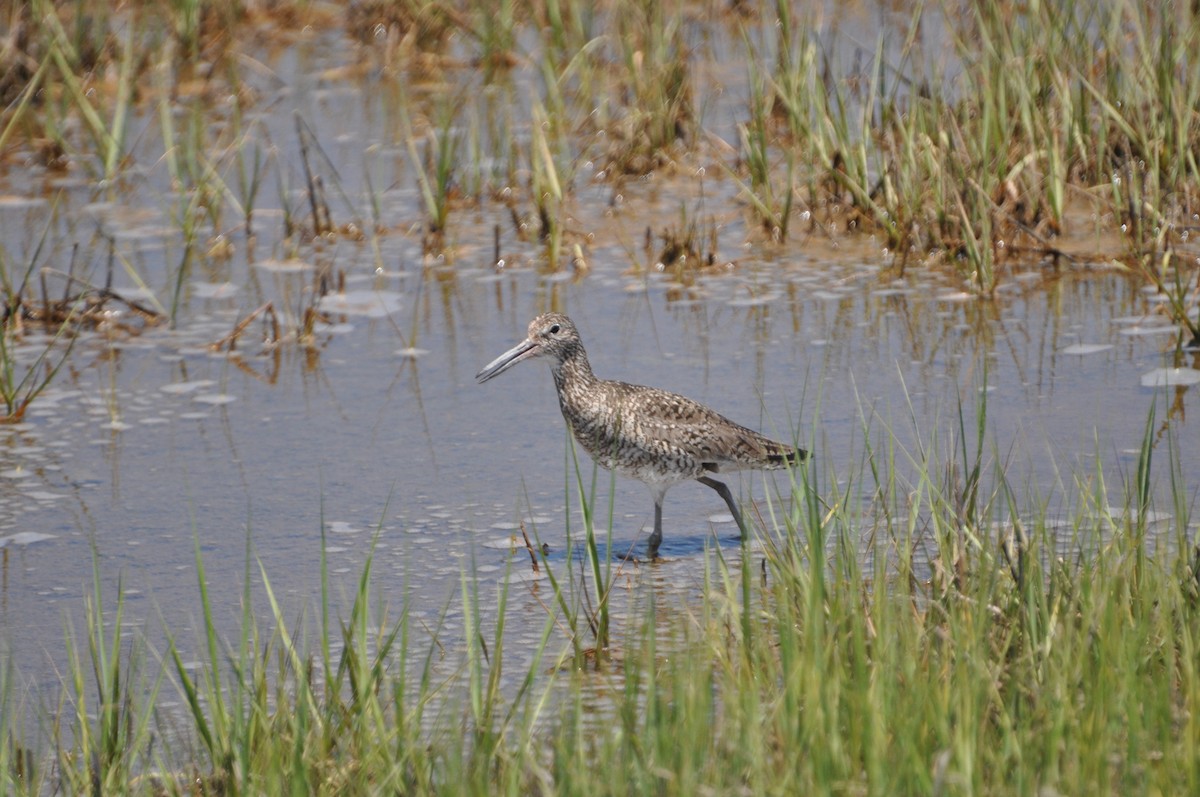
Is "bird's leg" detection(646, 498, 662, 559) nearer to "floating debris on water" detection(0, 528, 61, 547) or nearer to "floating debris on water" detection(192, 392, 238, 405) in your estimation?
"floating debris on water" detection(0, 528, 61, 547)

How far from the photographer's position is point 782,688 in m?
3.91

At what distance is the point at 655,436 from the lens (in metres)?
5.84

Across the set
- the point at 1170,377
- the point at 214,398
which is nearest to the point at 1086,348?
the point at 1170,377

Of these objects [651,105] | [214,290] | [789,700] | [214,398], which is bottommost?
[789,700]

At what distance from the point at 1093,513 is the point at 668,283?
3715mm

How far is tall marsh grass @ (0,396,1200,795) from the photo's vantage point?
10.8ft

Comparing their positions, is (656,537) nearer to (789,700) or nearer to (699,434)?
(699,434)

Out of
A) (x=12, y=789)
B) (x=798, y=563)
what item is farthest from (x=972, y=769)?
(x=12, y=789)

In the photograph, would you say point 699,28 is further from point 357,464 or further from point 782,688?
point 782,688

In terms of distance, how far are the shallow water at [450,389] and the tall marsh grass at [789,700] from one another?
0.38m

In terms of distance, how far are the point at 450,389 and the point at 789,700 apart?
3.91 meters

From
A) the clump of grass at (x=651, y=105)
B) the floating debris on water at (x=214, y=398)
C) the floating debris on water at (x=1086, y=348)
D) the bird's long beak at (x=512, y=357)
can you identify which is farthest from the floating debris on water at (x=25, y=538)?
the clump of grass at (x=651, y=105)

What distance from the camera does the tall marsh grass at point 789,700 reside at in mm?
3287

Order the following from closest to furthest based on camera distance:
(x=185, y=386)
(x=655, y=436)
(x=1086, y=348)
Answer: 1. (x=655, y=436)
2. (x=1086, y=348)
3. (x=185, y=386)
